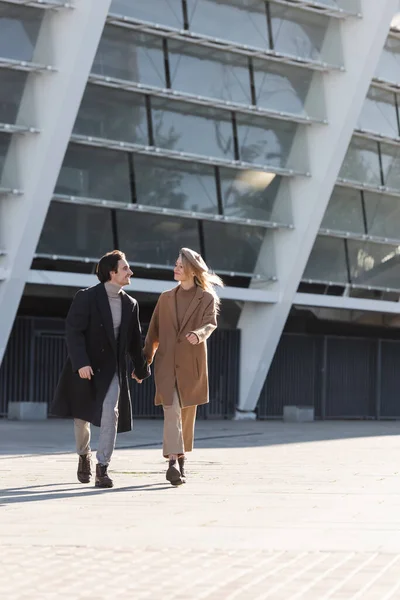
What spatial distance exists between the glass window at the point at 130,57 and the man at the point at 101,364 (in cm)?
1788

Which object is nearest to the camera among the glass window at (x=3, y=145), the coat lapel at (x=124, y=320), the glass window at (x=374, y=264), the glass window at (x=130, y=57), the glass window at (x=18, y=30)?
the coat lapel at (x=124, y=320)

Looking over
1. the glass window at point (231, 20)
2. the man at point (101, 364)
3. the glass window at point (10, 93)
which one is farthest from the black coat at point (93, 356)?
the glass window at point (231, 20)

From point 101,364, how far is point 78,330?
33 centimetres

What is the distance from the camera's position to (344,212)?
3569 cm

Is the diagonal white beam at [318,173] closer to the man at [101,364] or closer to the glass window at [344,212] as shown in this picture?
the glass window at [344,212]

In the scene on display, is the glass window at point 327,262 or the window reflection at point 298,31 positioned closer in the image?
the window reflection at point 298,31

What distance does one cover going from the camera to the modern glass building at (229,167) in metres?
27.8

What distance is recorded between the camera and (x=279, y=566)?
672 cm

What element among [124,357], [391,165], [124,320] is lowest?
[124,357]

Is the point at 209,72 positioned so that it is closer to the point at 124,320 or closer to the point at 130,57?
the point at 130,57

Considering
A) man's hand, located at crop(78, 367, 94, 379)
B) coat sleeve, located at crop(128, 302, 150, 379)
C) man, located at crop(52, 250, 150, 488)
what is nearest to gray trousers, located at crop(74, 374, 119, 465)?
man, located at crop(52, 250, 150, 488)

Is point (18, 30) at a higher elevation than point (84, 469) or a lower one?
higher

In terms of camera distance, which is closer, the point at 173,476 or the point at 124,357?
the point at 173,476

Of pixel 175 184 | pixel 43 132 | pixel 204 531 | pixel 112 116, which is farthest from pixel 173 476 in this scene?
pixel 175 184
